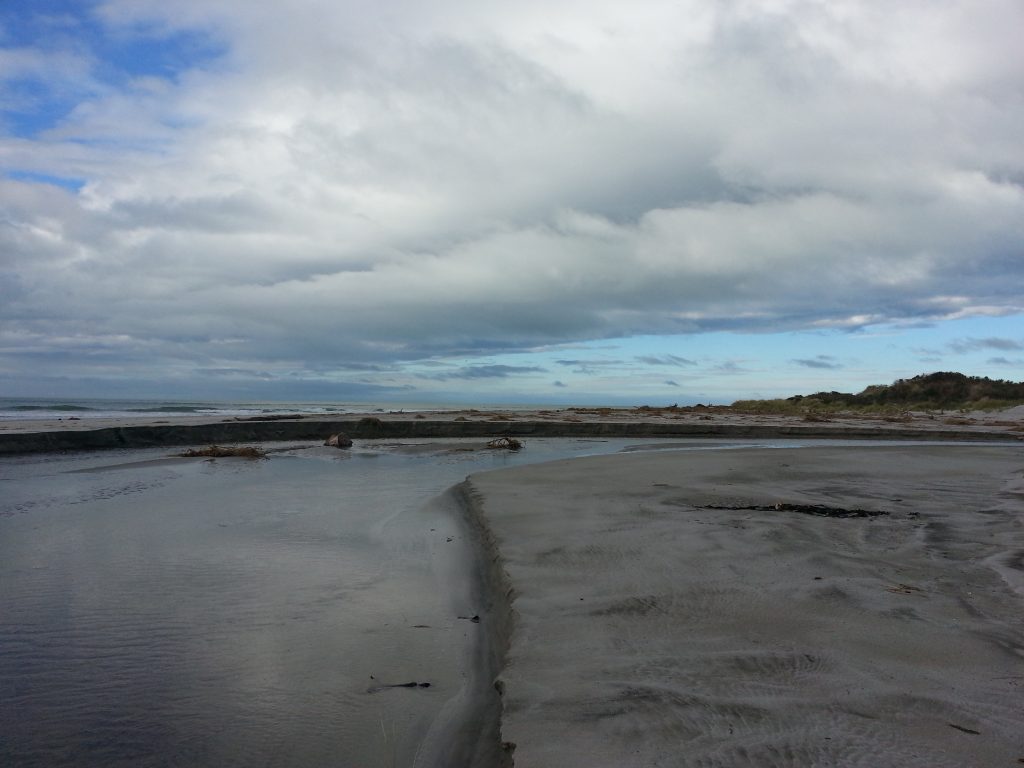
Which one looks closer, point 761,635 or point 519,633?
point 761,635

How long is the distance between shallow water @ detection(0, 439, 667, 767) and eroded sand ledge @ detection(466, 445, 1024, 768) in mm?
561

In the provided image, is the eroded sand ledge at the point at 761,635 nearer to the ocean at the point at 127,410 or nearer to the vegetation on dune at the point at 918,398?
the ocean at the point at 127,410

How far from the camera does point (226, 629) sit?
12.4ft

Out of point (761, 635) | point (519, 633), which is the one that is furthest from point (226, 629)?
point (761, 635)

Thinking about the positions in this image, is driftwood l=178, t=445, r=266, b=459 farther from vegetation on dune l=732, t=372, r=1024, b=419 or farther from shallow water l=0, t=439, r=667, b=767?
vegetation on dune l=732, t=372, r=1024, b=419

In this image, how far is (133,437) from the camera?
57.7 feet

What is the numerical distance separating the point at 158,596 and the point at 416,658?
2.13 metres

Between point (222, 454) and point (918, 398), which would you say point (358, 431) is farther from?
point (918, 398)

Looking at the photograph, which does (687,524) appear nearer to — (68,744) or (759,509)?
(759,509)

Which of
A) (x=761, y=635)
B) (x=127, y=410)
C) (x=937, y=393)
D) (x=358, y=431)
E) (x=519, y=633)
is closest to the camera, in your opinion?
(x=761, y=635)

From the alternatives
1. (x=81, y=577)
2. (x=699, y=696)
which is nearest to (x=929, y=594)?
(x=699, y=696)

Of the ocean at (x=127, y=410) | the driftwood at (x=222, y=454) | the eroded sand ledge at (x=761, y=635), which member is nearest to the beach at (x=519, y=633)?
the eroded sand ledge at (x=761, y=635)

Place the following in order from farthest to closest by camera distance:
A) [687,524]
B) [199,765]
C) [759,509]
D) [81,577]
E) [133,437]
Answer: [133,437] → [759,509] → [687,524] → [81,577] → [199,765]

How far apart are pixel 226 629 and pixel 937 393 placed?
59.0m
